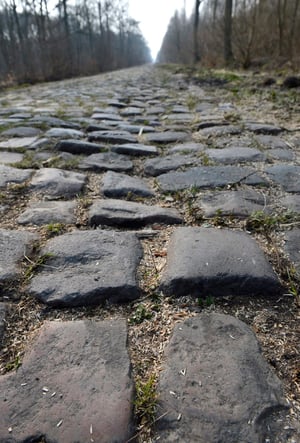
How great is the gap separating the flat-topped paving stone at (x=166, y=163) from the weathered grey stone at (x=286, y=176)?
1.58 ft

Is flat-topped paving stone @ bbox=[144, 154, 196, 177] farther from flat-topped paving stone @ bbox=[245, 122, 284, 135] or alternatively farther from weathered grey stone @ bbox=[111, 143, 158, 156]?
flat-topped paving stone @ bbox=[245, 122, 284, 135]

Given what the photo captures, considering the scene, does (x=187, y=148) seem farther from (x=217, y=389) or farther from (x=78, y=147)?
(x=217, y=389)

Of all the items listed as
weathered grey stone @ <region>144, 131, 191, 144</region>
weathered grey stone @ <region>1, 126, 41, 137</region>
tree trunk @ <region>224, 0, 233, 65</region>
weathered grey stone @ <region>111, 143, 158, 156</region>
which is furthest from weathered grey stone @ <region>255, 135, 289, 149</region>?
tree trunk @ <region>224, 0, 233, 65</region>

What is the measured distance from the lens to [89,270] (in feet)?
3.97

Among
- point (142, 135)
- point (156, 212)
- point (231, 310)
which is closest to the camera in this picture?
point (231, 310)

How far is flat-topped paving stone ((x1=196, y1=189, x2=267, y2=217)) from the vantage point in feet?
5.36

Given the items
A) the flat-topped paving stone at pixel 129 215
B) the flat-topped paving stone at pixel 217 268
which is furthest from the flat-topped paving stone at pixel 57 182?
the flat-topped paving stone at pixel 217 268

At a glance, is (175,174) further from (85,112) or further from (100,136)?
(85,112)

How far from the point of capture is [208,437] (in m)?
0.71

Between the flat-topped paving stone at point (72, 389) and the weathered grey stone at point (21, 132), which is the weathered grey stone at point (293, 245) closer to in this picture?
the flat-topped paving stone at point (72, 389)

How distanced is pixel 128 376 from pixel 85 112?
12.9 feet

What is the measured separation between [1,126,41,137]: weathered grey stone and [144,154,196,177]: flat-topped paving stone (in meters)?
1.21

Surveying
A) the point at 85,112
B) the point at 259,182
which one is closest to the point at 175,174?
the point at 259,182

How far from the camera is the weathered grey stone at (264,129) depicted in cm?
311
